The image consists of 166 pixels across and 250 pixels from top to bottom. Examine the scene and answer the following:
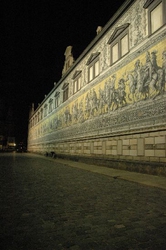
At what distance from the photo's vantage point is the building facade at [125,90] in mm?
9492

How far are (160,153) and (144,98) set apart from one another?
9.59ft

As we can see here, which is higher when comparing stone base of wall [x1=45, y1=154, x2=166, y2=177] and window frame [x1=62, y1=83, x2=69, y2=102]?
window frame [x1=62, y1=83, x2=69, y2=102]

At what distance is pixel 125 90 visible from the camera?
38.5 ft

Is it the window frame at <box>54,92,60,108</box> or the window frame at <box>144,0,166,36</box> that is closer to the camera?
the window frame at <box>144,0,166,36</box>

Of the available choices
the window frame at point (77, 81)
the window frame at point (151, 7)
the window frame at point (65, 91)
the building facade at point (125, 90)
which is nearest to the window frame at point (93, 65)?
the building facade at point (125, 90)

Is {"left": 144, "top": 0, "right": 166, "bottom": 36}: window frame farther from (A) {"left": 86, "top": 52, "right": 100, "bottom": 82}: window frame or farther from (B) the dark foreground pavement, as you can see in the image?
(B) the dark foreground pavement

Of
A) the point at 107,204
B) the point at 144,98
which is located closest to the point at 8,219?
the point at 107,204

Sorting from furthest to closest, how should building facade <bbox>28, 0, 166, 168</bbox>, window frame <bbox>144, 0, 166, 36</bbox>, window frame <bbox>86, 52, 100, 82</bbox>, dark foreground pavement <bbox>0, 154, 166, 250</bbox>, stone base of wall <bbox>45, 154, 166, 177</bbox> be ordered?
window frame <bbox>86, 52, 100, 82</bbox>
window frame <bbox>144, 0, 166, 36</bbox>
building facade <bbox>28, 0, 166, 168</bbox>
stone base of wall <bbox>45, 154, 166, 177</bbox>
dark foreground pavement <bbox>0, 154, 166, 250</bbox>

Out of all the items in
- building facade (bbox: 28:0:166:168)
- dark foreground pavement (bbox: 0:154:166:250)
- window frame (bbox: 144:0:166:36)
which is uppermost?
window frame (bbox: 144:0:166:36)

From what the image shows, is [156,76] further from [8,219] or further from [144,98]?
[8,219]

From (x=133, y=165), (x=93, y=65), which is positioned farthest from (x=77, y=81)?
(x=133, y=165)

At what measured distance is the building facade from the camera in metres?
9.49

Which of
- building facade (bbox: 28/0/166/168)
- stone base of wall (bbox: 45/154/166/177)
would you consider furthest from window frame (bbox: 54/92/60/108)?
stone base of wall (bbox: 45/154/166/177)

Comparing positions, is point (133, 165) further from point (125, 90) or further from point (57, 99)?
point (57, 99)
